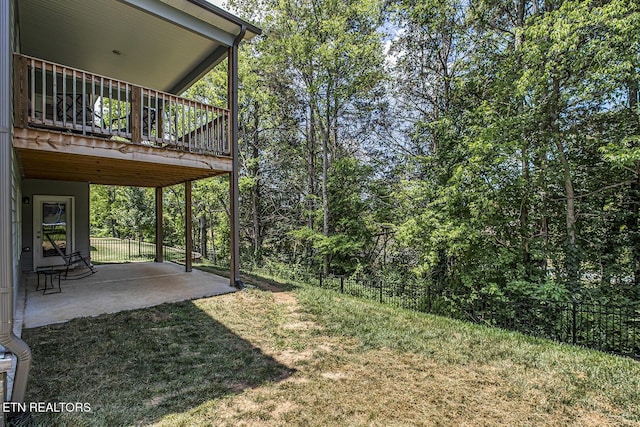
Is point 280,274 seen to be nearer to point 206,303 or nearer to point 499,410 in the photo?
point 206,303

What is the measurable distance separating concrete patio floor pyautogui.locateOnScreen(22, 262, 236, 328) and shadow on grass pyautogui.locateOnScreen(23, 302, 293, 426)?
549mm

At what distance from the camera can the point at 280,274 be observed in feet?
33.7

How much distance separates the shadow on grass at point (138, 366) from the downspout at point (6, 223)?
56 cm

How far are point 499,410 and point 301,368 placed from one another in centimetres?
202

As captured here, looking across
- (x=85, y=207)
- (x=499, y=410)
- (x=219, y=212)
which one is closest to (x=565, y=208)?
(x=499, y=410)

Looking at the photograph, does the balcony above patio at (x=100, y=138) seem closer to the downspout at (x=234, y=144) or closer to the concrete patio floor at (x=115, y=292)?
the downspout at (x=234, y=144)

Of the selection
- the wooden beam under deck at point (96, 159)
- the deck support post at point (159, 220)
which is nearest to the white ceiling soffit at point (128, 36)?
the wooden beam under deck at point (96, 159)

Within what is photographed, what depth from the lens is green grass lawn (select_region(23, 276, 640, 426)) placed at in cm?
282

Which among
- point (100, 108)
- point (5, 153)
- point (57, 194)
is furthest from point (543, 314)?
point (57, 194)

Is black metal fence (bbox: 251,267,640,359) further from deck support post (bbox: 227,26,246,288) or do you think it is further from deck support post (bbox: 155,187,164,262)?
deck support post (bbox: 155,187,164,262)

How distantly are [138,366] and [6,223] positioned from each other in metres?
1.99

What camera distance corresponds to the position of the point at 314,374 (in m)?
3.51

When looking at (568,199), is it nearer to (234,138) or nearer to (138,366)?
(234,138)

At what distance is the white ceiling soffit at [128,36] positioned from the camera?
5.46 meters
